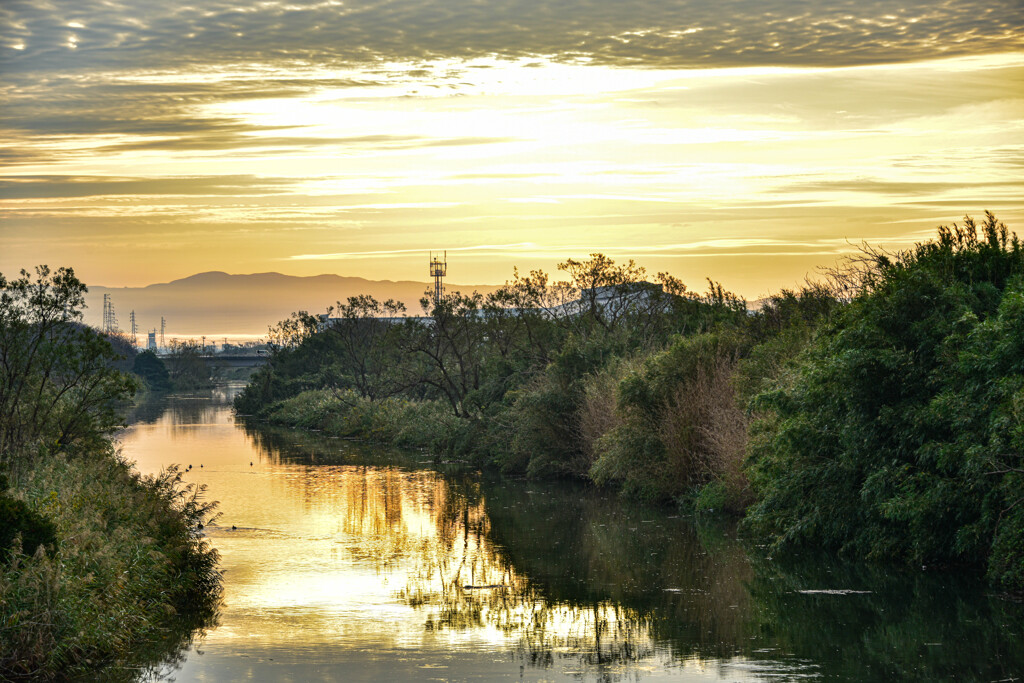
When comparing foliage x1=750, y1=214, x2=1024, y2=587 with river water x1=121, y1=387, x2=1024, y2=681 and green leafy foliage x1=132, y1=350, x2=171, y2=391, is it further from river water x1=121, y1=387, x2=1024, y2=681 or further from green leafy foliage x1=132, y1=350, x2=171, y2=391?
green leafy foliage x1=132, y1=350, x2=171, y2=391

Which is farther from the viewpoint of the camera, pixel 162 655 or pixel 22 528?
pixel 162 655

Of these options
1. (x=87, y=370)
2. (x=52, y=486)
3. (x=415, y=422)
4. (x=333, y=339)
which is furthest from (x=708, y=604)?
(x=333, y=339)

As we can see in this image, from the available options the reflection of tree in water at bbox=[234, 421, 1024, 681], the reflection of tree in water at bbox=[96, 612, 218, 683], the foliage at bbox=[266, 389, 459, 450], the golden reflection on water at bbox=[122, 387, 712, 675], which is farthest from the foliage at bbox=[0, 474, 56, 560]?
the foliage at bbox=[266, 389, 459, 450]

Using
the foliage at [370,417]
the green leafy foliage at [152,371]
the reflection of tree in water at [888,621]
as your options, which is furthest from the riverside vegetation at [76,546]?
the green leafy foliage at [152,371]

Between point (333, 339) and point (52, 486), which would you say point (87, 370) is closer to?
point (52, 486)

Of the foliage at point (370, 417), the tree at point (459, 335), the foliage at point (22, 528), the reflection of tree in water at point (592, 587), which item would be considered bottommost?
the reflection of tree in water at point (592, 587)

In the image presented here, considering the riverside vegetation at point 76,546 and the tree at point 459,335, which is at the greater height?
the tree at point 459,335

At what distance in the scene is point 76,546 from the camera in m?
14.1

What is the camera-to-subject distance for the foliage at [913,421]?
18422mm

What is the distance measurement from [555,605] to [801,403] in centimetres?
754

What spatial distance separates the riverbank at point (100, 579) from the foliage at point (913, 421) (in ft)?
39.6

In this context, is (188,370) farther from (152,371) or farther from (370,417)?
(370,417)

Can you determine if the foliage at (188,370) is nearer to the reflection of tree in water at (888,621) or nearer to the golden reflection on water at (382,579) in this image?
the golden reflection on water at (382,579)

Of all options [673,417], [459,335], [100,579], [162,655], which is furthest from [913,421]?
[459,335]
